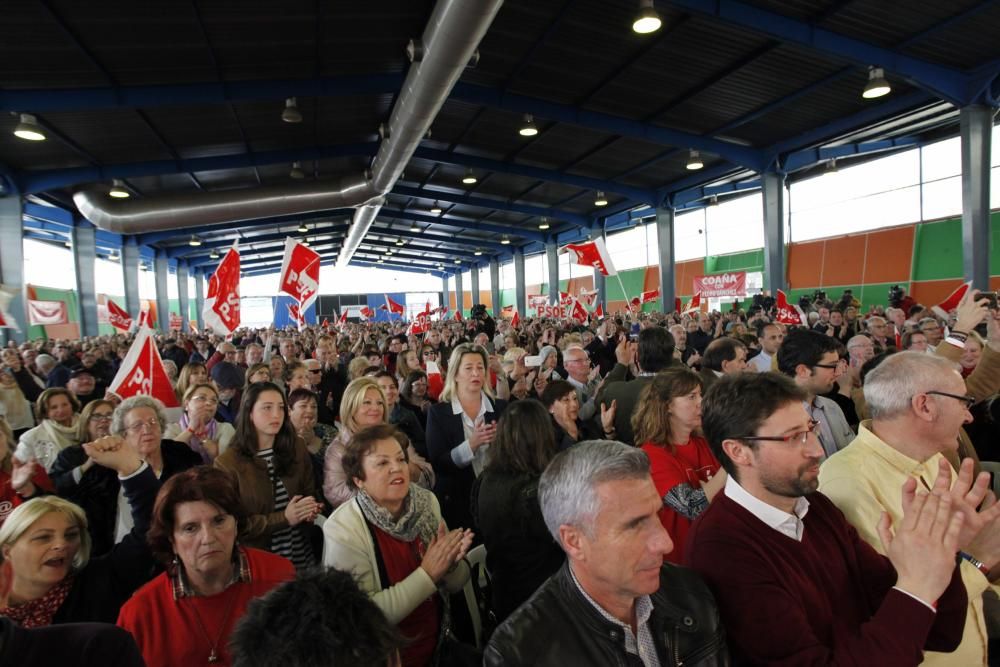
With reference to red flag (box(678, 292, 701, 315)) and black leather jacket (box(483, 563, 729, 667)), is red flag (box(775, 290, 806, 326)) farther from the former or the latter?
black leather jacket (box(483, 563, 729, 667))

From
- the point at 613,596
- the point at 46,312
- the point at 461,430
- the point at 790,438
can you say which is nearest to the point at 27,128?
the point at 46,312

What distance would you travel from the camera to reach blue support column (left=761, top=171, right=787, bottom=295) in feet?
55.1

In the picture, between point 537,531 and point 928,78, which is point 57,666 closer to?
point 537,531

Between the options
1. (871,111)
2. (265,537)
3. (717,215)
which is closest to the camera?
(265,537)

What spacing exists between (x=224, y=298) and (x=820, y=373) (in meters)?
7.81

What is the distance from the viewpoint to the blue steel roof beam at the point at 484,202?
84.8 feet

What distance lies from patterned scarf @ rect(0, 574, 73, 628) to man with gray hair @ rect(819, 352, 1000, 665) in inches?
118

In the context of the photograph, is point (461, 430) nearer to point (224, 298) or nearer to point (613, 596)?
point (613, 596)

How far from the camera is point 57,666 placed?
1.25 meters

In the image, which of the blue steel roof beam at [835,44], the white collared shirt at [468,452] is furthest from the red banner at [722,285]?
the white collared shirt at [468,452]

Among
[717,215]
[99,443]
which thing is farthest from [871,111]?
[99,443]

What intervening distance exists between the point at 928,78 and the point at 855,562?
12.6 meters

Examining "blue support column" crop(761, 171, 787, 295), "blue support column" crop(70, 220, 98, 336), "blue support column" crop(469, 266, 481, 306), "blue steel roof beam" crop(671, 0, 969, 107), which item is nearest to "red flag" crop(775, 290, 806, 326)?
"blue steel roof beam" crop(671, 0, 969, 107)

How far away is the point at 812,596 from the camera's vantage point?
174 centimetres
